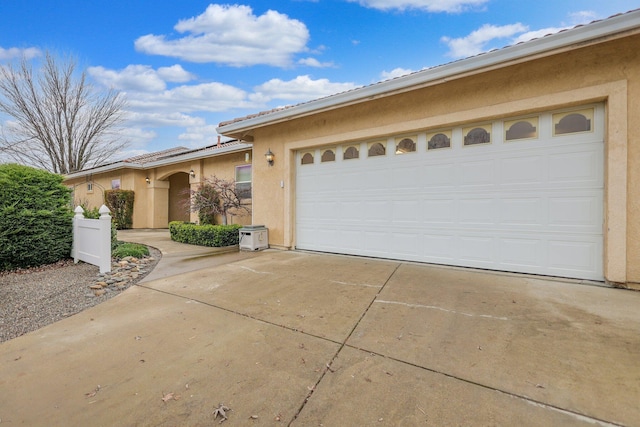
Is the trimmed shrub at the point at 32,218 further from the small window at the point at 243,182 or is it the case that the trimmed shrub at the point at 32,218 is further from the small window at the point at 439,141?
the small window at the point at 439,141

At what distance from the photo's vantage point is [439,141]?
510 cm

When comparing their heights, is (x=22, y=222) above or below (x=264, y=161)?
below

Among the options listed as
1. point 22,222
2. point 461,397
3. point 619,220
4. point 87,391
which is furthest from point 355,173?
point 22,222

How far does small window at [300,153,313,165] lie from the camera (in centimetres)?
673

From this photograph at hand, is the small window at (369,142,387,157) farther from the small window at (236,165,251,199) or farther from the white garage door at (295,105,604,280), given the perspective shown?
the small window at (236,165,251,199)

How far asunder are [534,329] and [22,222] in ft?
25.7

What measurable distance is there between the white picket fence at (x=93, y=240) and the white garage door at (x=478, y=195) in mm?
4126

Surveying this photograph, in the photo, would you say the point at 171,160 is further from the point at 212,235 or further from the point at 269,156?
the point at 269,156

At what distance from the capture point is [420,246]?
5.26 m

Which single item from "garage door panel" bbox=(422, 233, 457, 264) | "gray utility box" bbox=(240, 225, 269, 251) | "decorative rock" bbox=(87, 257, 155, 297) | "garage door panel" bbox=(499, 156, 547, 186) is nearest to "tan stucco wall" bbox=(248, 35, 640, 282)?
"garage door panel" bbox=(499, 156, 547, 186)

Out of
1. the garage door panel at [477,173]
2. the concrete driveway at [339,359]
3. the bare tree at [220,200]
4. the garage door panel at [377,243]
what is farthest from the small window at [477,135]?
the bare tree at [220,200]

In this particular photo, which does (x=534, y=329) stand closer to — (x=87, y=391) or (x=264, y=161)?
(x=87, y=391)

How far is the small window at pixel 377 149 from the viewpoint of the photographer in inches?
225

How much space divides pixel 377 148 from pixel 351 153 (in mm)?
615
